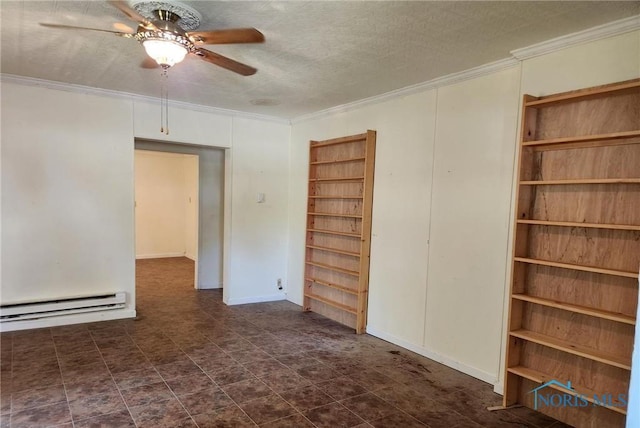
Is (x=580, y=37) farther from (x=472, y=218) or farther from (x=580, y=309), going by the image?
(x=580, y=309)

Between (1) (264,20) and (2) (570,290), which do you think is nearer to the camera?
(1) (264,20)

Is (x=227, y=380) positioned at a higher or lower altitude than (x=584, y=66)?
lower

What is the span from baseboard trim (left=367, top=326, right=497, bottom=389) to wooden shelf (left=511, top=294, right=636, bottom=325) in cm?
81

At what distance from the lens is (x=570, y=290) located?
242 cm

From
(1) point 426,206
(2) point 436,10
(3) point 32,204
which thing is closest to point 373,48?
(2) point 436,10

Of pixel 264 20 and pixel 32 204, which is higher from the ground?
pixel 264 20

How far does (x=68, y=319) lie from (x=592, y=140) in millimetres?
4912

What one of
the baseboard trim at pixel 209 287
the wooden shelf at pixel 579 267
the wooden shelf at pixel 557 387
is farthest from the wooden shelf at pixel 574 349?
the baseboard trim at pixel 209 287

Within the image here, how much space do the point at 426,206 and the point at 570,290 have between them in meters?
1.33

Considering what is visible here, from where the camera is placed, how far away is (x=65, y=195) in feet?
12.9

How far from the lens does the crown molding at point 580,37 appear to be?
84.1 inches

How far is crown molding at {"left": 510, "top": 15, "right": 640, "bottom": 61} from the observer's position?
2137mm

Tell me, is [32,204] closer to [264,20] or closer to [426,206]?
[264,20]

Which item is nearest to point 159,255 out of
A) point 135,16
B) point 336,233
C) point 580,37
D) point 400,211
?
point 336,233
